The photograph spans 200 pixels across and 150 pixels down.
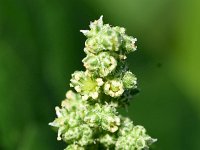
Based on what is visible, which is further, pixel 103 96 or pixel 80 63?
pixel 80 63

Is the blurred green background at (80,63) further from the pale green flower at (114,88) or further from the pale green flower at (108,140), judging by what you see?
the pale green flower at (114,88)

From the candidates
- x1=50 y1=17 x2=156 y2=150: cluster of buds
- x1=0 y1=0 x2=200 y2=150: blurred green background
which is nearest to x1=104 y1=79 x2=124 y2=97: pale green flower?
x1=50 y1=17 x2=156 y2=150: cluster of buds

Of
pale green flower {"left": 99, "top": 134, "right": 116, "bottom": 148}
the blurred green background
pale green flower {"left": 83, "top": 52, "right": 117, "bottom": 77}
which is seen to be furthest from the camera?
the blurred green background

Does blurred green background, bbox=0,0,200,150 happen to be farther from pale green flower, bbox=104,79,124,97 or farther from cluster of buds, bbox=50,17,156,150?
pale green flower, bbox=104,79,124,97

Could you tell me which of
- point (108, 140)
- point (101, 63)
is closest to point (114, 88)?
point (101, 63)

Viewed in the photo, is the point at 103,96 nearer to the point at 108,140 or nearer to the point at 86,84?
the point at 86,84
